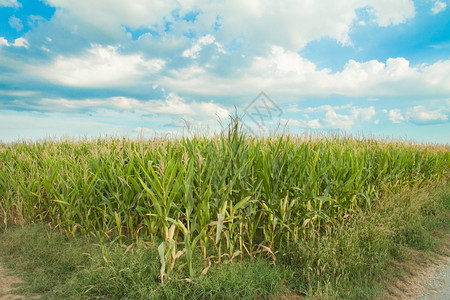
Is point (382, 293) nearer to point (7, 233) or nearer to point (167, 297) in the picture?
point (167, 297)

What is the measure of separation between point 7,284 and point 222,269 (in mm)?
3060

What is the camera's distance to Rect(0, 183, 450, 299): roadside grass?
314 centimetres

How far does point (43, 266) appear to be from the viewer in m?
4.28

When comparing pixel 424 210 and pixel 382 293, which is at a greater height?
pixel 424 210

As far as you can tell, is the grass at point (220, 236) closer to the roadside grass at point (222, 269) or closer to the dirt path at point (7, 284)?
the roadside grass at point (222, 269)

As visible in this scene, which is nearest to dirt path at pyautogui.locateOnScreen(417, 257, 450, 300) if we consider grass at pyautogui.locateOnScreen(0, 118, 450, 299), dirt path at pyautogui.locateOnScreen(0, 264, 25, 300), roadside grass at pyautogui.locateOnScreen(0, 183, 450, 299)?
roadside grass at pyautogui.locateOnScreen(0, 183, 450, 299)

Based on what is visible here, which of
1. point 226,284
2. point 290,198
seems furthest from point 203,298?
point 290,198

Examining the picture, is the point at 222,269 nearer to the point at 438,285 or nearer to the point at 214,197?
the point at 214,197

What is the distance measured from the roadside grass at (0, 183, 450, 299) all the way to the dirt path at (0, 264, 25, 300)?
125mm

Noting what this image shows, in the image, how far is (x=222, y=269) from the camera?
3.29 metres

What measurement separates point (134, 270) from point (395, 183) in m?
6.66

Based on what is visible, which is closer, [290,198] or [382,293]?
[382,293]

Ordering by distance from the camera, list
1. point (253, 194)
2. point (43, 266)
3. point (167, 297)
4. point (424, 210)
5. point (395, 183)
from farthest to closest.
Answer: point (395, 183)
point (424, 210)
point (43, 266)
point (253, 194)
point (167, 297)

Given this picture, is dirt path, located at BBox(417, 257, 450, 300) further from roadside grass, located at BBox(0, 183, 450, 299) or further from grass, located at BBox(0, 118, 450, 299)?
grass, located at BBox(0, 118, 450, 299)
